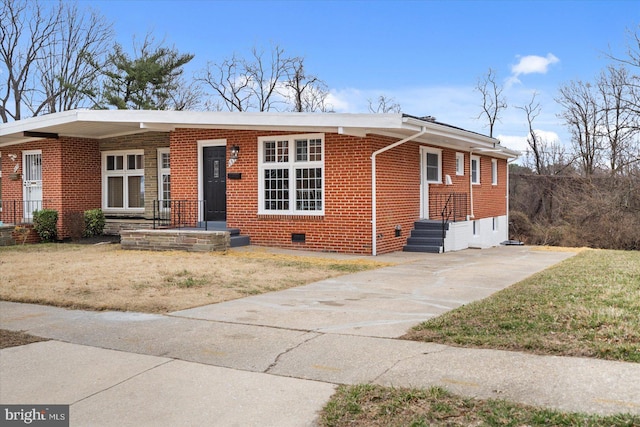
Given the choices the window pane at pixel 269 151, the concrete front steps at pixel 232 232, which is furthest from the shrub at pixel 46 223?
the window pane at pixel 269 151

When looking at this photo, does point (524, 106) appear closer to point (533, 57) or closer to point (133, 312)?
point (533, 57)

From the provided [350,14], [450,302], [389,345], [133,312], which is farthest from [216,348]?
[350,14]

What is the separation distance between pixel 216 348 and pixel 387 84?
31.8 meters

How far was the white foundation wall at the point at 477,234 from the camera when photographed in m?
15.8

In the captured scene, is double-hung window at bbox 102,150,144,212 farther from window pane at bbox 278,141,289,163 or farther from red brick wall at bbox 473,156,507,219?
red brick wall at bbox 473,156,507,219

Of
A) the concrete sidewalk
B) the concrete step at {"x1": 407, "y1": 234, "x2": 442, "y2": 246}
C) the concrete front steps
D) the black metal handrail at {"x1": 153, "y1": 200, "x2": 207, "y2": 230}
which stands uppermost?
the black metal handrail at {"x1": 153, "y1": 200, "x2": 207, "y2": 230}

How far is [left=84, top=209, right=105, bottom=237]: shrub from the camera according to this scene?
18078 mm

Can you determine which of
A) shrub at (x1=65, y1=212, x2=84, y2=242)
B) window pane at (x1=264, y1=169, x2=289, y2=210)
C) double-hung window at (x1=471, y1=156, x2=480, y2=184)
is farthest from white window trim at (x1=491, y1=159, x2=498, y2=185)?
shrub at (x1=65, y1=212, x2=84, y2=242)

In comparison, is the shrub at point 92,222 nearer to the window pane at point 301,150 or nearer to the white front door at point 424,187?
the window pane at point 301,150

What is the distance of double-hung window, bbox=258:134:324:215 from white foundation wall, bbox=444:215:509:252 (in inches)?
153

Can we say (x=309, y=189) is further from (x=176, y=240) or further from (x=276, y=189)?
(x=176, y=240)

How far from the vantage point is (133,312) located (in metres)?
7.37

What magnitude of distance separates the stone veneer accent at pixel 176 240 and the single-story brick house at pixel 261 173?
Result: 122 centimetres

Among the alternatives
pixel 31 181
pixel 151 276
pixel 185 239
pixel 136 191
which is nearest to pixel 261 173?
pixel 185 239
